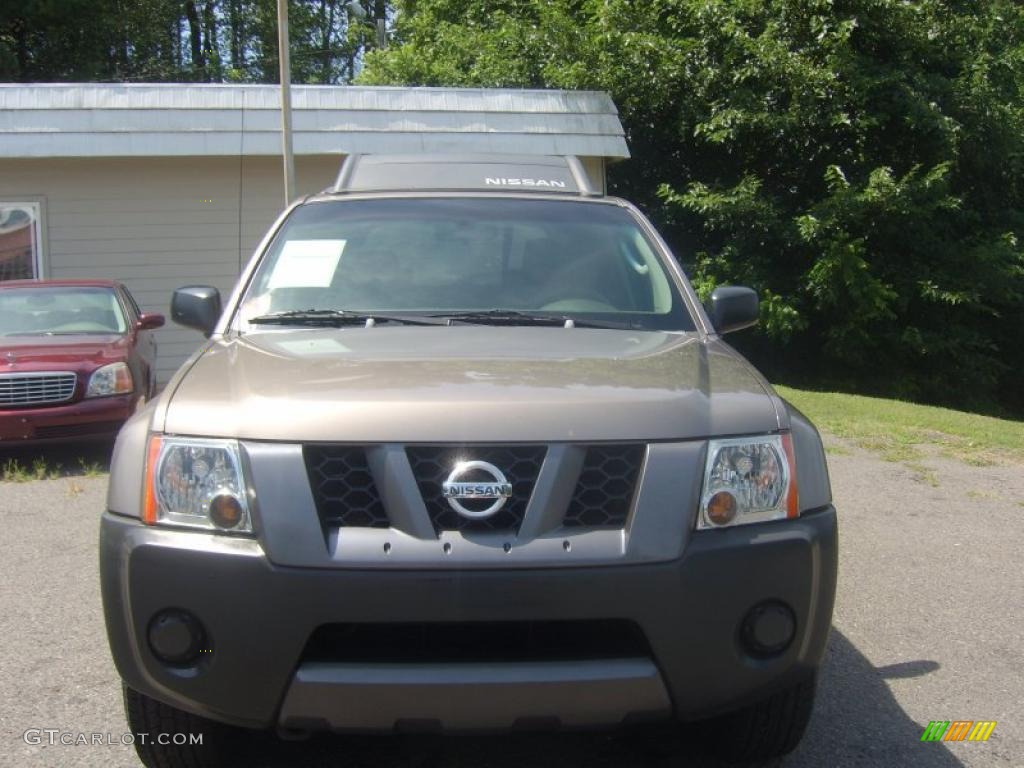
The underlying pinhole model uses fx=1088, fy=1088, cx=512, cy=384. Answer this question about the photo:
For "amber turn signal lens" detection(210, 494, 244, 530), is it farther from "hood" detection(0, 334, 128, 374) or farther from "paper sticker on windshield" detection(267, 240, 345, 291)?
"hood" detection(0, 334, 128, 374)

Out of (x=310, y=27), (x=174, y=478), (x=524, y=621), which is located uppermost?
(x=174, y=478)

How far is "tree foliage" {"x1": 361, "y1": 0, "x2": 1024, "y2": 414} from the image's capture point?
1405 centimetres

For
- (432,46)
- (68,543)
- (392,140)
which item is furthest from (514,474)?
(432,46)

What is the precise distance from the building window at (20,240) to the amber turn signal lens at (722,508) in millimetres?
12757

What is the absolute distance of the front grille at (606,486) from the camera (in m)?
2.74

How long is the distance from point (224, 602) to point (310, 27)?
44.0 meters

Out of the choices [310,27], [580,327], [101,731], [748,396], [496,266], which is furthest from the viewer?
[310,27]

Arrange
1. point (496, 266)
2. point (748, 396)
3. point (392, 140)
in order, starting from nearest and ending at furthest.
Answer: point (748, 396) < point (496, 266) < point (392, 140)

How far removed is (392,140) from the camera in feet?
44.0

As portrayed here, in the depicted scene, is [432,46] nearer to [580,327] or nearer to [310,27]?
[580,327]

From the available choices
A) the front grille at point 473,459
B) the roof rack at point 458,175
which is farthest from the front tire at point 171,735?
the roof rack at point 458,175

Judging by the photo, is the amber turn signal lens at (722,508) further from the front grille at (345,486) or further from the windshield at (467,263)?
the windshield at (467,263)

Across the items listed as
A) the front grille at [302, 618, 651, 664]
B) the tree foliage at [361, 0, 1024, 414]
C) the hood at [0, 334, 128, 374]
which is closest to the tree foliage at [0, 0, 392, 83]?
the tree foliage at [361, 0, 1024, 414]

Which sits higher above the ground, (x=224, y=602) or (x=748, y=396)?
(x=748, y=396)
